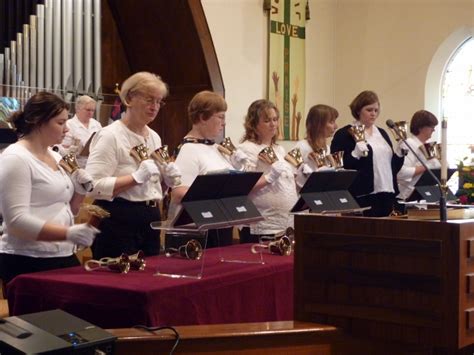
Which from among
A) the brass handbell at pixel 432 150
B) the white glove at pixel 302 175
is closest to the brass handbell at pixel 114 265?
the white glove at pixel 302 175

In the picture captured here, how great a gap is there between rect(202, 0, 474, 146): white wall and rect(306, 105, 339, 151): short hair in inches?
135

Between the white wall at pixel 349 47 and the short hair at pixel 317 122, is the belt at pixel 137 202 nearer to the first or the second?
the short hair at pixel 317 122

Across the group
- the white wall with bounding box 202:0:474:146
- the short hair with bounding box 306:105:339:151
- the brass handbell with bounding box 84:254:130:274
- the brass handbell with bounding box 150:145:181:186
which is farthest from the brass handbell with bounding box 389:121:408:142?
the white wall with bounding box 202:0:474:146

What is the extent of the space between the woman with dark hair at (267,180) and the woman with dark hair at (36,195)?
1360mm

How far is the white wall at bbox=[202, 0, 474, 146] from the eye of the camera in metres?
8.46

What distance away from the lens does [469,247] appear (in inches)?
87.7

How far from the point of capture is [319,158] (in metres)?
4.88

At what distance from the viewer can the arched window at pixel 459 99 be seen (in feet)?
30.9

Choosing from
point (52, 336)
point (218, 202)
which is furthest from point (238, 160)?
point (52, 336)

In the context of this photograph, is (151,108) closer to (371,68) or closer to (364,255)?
(364,255)

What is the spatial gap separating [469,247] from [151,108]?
179 cm

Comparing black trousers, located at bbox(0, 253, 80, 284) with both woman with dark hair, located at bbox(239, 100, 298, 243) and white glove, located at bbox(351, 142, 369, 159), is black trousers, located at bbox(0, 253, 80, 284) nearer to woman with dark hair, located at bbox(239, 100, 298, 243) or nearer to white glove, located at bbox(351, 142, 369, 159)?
woman with dark hair, located at bbox(239, 100, 298, 243)

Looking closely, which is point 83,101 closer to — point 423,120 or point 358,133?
point 358,133

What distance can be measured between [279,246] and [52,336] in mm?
1892
